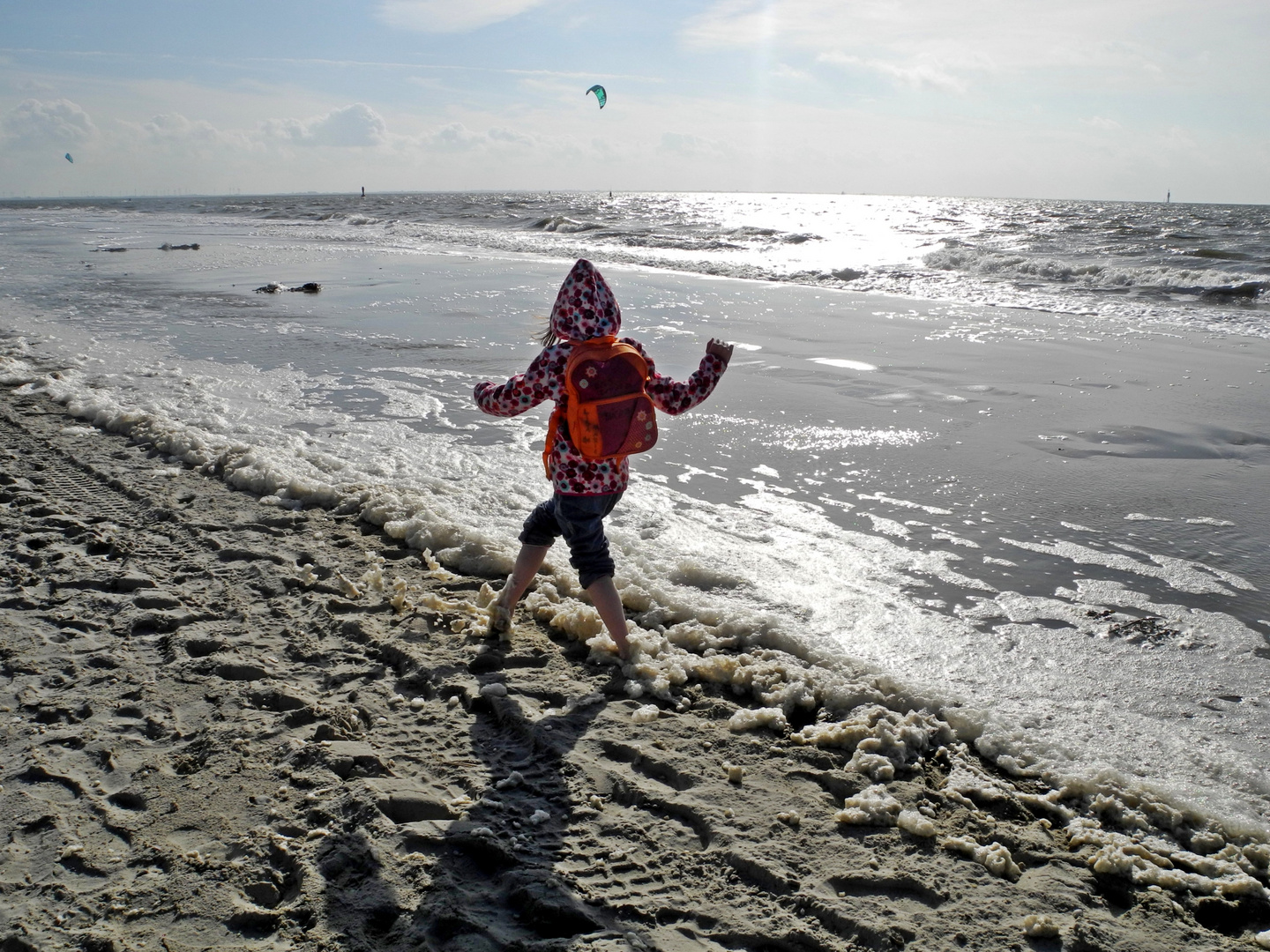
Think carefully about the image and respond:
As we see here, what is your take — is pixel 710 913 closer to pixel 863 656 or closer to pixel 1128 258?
→ pixel 863 656

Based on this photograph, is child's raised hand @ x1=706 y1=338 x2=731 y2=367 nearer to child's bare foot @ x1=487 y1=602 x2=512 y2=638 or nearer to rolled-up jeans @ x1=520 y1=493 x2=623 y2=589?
rolled-up jeans @ x1=520 y1=493 x2=623 y2=589

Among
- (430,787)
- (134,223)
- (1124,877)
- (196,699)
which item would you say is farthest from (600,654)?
(134,223)

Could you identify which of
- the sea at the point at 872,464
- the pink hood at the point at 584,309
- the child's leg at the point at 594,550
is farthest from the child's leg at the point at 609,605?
the pink hood at the point at 584,309

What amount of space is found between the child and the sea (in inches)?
22.1

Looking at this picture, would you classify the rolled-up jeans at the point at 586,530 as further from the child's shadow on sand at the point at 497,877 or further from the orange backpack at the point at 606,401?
the child's shadow on sand at the point at 497,877

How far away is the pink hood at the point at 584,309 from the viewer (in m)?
3.04

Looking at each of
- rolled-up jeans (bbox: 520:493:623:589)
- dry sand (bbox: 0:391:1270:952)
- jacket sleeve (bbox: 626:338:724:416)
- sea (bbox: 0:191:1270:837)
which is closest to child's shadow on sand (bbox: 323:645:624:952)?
dry sand (bbox: 0:391:1270:952)

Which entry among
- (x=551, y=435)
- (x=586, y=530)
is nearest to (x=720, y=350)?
(x=551, y=435)

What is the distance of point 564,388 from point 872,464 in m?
3.08

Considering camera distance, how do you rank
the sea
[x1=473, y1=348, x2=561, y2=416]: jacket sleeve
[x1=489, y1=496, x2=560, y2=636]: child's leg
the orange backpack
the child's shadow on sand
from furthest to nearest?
[x1=489, y1=496, x2=560, y2=636]: child's leg → the sea → [x1=473, y1=348, x2=561, y2=416]: jacket sleeve → the orange backpack → the child's shadow on sand

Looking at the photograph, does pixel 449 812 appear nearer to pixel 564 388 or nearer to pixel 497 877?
pixel 497 877

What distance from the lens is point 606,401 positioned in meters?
3.00

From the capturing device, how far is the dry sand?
2094 millimetres

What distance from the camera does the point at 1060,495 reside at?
5.07m
